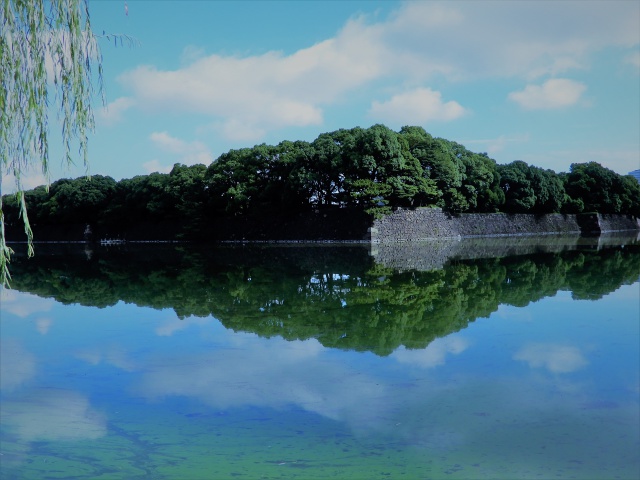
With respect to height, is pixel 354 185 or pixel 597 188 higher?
pixel 597 188

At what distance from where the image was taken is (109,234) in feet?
205

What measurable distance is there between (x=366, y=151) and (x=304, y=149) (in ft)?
18.9

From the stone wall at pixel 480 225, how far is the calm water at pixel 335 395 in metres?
25.9

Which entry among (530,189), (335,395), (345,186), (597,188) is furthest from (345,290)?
(597,188)

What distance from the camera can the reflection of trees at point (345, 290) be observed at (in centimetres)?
1030

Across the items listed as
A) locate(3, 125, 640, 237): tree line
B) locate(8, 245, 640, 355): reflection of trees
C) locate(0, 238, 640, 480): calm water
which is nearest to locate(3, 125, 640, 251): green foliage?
locate(3, 125, 640, 237): tree line

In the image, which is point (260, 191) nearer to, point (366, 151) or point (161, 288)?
point (366, 151)

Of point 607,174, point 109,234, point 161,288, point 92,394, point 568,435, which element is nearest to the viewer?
point 568,435

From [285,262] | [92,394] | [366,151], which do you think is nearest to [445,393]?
[92,394]

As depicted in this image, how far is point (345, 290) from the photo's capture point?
1488 cm

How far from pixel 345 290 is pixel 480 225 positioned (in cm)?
3537

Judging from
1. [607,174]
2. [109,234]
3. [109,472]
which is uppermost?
[607,174]

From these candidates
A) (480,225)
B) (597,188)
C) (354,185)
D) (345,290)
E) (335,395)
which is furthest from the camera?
(597,188)

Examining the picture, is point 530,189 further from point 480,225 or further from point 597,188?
point 597,188
